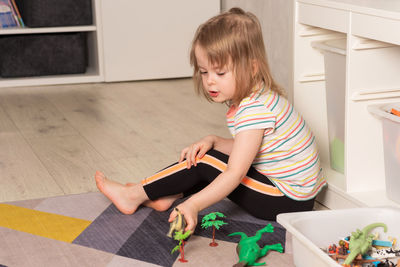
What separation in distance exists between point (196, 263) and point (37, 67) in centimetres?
203

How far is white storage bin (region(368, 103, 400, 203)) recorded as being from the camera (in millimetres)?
1309

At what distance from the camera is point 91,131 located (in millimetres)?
2229

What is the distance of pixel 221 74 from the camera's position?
130 centimetres

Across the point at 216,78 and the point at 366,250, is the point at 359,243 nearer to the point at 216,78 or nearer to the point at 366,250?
the point at 366,250

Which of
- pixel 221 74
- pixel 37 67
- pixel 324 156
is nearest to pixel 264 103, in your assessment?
pixel 221 74

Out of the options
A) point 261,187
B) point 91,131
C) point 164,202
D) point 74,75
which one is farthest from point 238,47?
point 74,75

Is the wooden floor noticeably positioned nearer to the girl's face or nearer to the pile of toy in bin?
the girl's face

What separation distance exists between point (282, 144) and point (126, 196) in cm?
41

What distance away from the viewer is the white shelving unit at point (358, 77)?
1.33 m

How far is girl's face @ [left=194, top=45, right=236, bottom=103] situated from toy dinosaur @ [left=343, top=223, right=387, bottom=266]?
1.32 feet

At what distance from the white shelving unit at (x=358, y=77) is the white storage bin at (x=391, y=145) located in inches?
1.3

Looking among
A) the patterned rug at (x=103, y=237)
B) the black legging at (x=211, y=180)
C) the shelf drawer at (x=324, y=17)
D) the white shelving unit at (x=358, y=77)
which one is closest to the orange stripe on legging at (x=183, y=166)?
the black legging at (x=211, y=180)

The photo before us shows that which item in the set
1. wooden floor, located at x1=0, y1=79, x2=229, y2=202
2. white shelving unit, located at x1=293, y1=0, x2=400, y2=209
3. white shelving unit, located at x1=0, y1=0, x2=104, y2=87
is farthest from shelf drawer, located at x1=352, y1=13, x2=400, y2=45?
white shelving unit, located at x1=0, y1=0, x2=104, y2=87

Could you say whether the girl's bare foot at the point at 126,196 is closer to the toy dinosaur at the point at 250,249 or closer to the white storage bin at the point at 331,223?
the toy dinosaur at the point at 250,249
